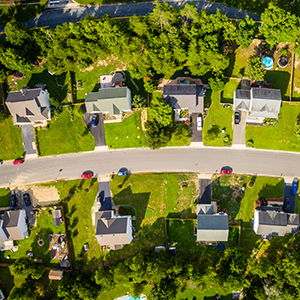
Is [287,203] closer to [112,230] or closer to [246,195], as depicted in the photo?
[246,195]

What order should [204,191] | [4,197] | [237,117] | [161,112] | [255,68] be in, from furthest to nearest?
[4,197]
[204,191]
[237,117]
[255,68]
[161,112]

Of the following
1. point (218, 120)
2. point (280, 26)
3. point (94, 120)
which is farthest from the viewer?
point (94, 120)

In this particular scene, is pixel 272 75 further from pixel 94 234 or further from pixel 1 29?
pixel 1 29

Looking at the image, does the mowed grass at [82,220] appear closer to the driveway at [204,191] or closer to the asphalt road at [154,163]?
the asphalt road at [154,163]

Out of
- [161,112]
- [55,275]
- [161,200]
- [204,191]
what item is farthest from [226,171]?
[55,275]

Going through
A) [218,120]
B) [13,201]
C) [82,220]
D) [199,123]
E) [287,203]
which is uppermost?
[218,120]

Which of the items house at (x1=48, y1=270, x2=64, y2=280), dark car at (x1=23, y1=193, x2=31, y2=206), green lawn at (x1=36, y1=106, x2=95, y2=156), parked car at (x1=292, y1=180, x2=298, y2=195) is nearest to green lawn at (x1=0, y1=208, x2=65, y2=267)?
house at (x1=48, y1=270, x2=64, y2=280)

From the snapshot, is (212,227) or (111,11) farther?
(111,11)

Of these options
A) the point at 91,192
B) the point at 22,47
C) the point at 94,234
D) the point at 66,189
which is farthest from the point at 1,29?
the point at 94,234
